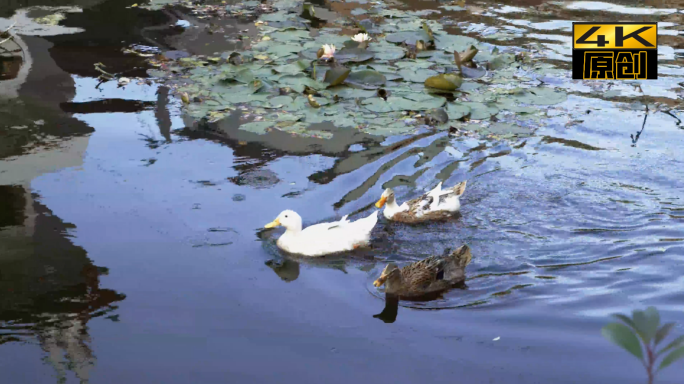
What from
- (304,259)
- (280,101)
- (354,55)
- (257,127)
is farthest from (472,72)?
(304,259)

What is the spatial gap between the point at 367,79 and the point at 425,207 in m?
3.54

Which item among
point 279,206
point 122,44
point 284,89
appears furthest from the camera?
point 122,44

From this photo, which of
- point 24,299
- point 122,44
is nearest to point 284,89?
point 122,44

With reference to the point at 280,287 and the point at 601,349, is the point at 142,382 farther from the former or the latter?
the point at 601,349

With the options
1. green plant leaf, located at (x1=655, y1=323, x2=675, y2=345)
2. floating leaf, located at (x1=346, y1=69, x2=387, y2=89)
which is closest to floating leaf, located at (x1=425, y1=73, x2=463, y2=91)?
floating leaf, located at (x1=346, y1=69, x2=387, y2=89)

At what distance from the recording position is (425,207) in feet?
19.4

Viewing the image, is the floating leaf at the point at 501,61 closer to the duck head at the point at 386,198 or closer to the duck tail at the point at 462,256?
the duck head at the point at 386,198

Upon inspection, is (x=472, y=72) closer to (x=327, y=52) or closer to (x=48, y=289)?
(x=327, y=52)

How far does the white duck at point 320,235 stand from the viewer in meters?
A: 5.40

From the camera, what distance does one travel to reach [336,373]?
3.97 meters

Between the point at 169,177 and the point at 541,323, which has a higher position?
the point at 169,177

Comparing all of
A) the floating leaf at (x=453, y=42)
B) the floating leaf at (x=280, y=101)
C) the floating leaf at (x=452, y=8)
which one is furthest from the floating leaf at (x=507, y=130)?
the floating leaf at (x=452, y=8)

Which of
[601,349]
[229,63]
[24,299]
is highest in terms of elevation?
[229,63]

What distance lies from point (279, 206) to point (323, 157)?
117cm
